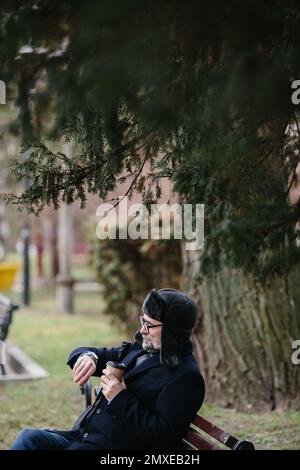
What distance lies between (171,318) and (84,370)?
619 millimetres

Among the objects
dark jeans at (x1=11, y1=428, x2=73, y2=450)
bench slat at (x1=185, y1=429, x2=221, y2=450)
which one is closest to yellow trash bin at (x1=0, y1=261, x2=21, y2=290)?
dark jeans at (x1=11, y1=428, x2=73, y2=450)

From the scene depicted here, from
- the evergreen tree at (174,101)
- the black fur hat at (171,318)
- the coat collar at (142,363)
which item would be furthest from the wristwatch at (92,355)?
the evergreen tree at (174,101)

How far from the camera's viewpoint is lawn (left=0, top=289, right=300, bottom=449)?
20.2 ft

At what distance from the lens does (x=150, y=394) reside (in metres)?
3.57

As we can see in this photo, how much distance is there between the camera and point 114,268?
10.7 meters

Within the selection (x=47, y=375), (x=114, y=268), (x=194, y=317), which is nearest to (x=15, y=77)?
(x=194, y=317)

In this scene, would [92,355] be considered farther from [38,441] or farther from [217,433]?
[217,433]

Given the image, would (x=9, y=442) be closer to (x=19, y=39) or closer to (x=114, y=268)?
(x=19, y=39)

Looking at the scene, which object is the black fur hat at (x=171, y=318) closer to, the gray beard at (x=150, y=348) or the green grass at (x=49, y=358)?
the gray beard at (x=150, y=348)

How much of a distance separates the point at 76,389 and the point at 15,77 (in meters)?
5.38

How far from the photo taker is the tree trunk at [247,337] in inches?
261

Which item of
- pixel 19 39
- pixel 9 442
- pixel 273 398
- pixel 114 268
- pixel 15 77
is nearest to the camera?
pixel 19 39

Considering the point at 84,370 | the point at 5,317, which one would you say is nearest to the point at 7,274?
the point at 5,317
